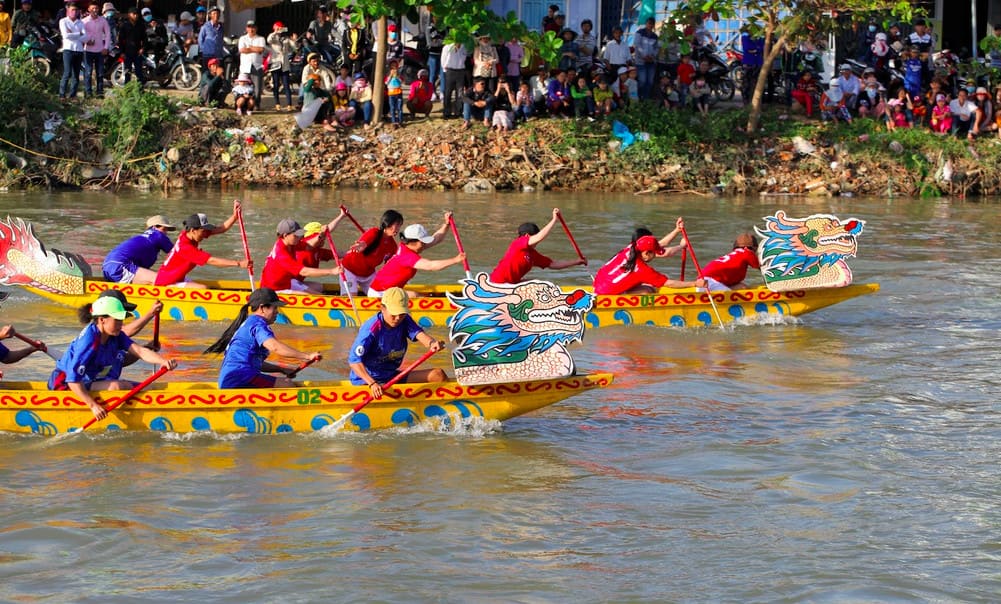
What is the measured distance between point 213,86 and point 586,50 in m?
7.12

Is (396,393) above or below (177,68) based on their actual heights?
below

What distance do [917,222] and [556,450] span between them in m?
14.3

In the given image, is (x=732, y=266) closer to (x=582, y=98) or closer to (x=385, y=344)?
(x=385, y=344)

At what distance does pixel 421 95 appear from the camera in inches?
1030

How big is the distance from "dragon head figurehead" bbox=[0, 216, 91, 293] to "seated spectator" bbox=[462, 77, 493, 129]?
38.3 feet

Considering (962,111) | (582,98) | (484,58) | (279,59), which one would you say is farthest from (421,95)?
(962,111)

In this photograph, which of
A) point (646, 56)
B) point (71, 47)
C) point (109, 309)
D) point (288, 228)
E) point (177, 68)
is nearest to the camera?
point (109, 309)

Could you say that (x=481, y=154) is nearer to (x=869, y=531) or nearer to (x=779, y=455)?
(x=779, y=455)

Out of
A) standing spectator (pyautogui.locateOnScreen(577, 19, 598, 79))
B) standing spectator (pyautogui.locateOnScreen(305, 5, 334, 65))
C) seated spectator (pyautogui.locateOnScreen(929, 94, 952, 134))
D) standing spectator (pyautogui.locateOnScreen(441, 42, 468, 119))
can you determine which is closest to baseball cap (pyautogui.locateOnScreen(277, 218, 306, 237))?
standing spectator (pyautogui.locateOnScreen(441, 42, 468, 119))

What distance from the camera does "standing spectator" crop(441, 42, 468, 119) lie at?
25.0 m

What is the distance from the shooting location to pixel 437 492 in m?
9.82

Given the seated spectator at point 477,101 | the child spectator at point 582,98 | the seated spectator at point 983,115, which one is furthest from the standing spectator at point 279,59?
the seated spectator at point 983,115

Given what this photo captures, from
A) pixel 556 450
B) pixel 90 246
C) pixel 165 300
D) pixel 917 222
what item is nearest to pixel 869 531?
pixel 556 450

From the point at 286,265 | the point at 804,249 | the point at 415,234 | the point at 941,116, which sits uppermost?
the point at 941,116
